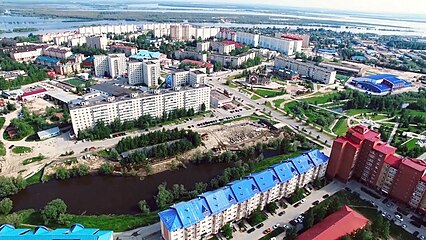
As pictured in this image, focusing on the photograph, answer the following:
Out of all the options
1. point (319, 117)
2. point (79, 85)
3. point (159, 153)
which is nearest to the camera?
point (159, 153)

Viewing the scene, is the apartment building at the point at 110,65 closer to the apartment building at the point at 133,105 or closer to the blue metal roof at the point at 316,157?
the apartment building at the point at 133,105

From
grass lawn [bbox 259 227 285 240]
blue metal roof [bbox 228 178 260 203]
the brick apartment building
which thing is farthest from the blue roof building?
the brick apartment building

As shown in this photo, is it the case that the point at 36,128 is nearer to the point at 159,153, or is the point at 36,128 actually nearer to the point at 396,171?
the point at 159,153

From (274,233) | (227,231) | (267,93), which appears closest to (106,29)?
(267,93)

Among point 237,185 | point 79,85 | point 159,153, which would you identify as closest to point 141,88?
point 79,85

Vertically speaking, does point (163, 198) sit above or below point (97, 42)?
below

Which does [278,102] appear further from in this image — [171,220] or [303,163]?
[171,220]
